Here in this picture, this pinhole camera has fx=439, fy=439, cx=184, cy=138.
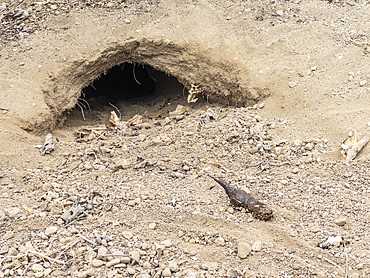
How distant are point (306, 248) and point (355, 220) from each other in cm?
44

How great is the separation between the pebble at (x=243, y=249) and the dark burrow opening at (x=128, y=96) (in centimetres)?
297

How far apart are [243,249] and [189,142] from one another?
57.9 inches

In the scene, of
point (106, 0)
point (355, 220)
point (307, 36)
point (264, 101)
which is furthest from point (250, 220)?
point (106, 0)

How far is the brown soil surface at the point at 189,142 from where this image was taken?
278cm

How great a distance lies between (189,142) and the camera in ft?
13.2

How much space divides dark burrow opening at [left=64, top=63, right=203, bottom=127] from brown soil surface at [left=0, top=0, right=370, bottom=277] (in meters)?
0.06

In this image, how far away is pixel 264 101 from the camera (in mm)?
4531

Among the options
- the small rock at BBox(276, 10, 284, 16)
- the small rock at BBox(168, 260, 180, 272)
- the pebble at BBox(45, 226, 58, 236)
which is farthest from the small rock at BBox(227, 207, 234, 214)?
the small rock at BBox(276, 10, 284, 16)

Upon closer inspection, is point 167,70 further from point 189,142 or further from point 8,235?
point 8,235

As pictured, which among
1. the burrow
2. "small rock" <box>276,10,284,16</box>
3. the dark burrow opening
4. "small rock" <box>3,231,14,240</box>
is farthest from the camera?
A: the dark burrow opening

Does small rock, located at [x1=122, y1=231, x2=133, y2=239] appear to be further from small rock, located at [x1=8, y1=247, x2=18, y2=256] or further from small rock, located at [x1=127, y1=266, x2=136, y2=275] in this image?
small rock, located at [x1=8, y1=247, x2=18, y2=256]

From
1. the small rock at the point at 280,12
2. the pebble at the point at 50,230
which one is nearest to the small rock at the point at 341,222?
the pebble at the point at 50,230

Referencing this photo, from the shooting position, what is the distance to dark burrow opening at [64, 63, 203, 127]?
5711mm

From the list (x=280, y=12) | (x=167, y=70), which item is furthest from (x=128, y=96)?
(x=280, y=12)
